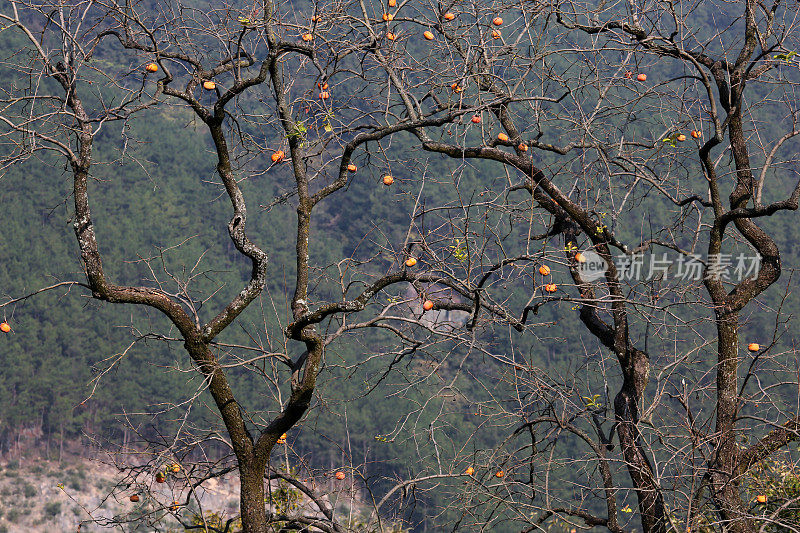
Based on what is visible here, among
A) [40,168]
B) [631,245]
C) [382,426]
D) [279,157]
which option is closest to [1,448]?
[40,168]

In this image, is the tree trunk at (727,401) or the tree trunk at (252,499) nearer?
the tree trunk at (252,499)

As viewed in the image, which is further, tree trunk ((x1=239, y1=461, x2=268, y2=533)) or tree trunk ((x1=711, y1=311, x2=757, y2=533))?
tree trunk ((x1=711, y1=311, x2=757, y2=533))

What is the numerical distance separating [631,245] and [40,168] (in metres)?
15.7

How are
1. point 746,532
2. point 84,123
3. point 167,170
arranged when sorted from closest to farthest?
point 84,123 → point 746,532 → point 167,170

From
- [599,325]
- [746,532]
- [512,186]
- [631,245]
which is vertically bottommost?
[746,532]

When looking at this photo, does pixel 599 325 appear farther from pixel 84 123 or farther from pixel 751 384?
pixel 751 384

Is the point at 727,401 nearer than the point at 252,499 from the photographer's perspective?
No

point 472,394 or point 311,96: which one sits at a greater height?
point 472,394

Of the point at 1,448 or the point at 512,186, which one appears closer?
the point at 512,186

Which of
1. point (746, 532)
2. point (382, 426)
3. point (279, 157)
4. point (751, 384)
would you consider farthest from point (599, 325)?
point (382, 426)

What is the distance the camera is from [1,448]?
18.4m

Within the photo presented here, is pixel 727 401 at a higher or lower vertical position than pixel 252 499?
lower

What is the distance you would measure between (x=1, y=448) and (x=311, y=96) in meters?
17.0

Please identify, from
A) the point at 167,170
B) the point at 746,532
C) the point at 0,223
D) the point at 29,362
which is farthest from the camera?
the point at 167,170
